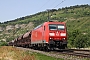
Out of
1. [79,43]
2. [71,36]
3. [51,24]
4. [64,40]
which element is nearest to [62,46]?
[64,40]

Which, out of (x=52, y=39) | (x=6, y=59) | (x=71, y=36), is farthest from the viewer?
(x=71, y=36)

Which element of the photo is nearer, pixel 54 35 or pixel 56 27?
pixel 54 35

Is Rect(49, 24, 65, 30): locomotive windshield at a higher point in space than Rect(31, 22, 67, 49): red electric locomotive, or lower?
higher

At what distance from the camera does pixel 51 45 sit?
95.5 feet

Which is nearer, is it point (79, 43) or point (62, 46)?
point (62, 46)

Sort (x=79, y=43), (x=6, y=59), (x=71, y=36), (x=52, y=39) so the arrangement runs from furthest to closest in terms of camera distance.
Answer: (x=71, y=36), (x=79, y=43), (x=52, y=39), (x=6, y=59)

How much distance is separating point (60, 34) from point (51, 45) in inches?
73.3

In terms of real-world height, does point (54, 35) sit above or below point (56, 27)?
below

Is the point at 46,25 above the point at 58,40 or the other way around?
above

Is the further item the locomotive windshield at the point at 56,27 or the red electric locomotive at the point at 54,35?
the locomotive windshield at the point at 56,27

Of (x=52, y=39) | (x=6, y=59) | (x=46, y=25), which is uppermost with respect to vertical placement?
(x=46, y=25)

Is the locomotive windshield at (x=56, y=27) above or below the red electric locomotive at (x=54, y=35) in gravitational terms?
above

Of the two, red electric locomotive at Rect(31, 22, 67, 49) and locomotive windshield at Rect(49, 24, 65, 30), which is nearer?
red electric locomotive at Rect(31, 22, 67, 49)

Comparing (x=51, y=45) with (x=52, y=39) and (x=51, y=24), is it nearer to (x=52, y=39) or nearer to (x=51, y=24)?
(x=52, y=39)
